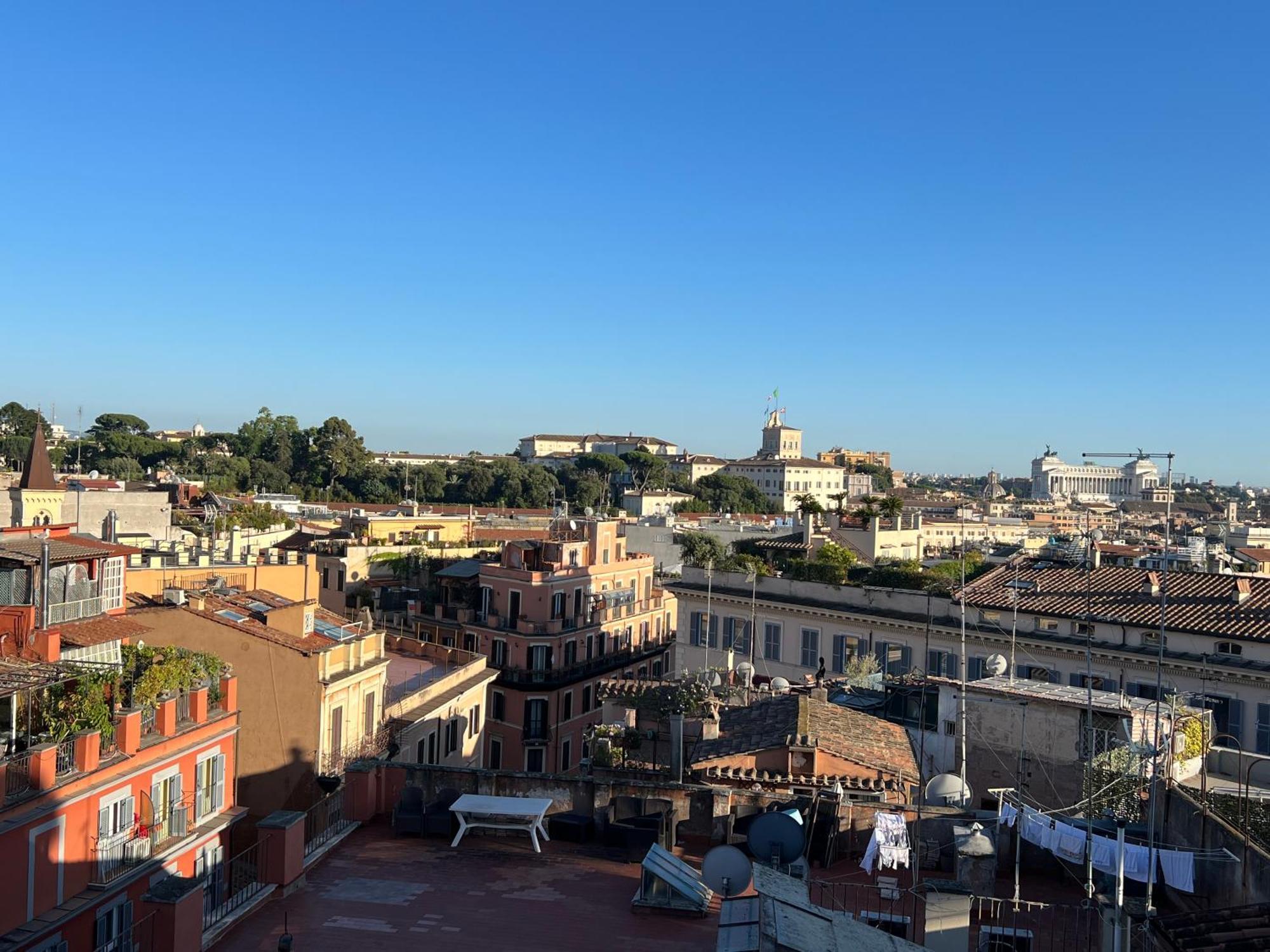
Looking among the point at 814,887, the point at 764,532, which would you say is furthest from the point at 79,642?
the point at 764,532

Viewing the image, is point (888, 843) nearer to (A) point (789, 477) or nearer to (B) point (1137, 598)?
(B) point (1137, 598)

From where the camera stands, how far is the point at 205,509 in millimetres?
53844

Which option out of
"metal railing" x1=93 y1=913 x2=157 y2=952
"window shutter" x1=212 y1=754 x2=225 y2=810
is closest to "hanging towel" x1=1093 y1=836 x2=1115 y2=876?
"metal railing" x1=93 y1=913 x2=157 y2=952

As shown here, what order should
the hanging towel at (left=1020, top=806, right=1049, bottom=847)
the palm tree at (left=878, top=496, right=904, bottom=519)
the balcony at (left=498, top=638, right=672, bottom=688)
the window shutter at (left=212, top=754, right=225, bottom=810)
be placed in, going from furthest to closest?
1. the palm tree at (left=878, top=496, right=904, bottom=519)
2. the balcony at (left=498, top=638, right=672, bottom=688)
3. the window shutter at (left=212, top=754, right=225, bottom=810)
4. the hanging towel at (left=1020, top=806, right=1049, bottom=847)

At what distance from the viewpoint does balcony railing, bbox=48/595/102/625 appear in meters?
14.3

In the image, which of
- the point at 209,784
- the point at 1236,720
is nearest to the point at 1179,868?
the point at 209,784

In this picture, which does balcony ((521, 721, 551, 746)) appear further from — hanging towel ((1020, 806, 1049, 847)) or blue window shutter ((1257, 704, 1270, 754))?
hanging towel ((1020, 806, 1049, 847))

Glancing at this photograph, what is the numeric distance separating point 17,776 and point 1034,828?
Result: 32.9 feet

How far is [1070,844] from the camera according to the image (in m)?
9.50

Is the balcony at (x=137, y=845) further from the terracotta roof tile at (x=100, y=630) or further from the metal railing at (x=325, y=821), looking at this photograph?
the metal railing at (x=325, y=821)

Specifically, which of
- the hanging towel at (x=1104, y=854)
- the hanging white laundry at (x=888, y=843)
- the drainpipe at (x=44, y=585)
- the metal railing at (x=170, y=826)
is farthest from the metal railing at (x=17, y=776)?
the hanging towel at (x=1104, y=854)

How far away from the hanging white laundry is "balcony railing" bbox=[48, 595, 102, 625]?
10.9m

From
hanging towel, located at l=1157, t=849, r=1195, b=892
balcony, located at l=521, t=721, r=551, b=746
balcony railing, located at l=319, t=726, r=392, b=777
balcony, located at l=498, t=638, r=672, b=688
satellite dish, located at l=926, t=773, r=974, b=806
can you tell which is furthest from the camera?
balcony, located at l=498, t=638, r=672, b=688

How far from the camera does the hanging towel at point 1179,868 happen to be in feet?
29.1
